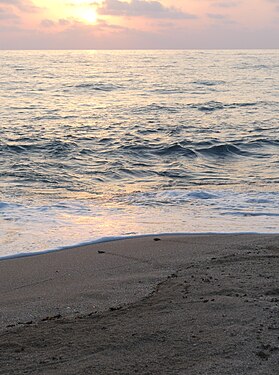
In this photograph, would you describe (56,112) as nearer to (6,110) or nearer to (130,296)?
(6,110)

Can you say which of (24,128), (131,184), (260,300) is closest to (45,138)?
(24,128)

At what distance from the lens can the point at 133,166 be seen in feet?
A: 45.2

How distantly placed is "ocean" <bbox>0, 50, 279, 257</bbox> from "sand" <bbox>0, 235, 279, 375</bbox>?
1129mm

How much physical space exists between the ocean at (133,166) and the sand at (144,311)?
3.70 feet

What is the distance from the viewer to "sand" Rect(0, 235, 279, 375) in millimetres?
3400

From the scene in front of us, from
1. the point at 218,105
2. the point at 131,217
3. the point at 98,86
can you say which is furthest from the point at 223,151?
the point at 98,86

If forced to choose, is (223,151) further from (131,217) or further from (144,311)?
(144,311)

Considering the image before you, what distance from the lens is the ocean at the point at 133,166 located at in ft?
25.2

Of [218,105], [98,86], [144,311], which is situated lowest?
[144,311]

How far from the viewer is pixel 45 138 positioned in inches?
683

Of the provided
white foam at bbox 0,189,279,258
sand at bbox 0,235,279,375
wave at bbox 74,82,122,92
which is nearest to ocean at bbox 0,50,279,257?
white foam at bbox 0,189,279,258

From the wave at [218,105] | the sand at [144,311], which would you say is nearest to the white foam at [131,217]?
the sand at [144,311]

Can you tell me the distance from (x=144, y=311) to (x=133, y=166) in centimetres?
969

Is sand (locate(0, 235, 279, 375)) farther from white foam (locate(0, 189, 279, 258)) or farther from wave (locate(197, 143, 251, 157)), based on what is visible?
wave (locate(197, 143, 251, 157))
